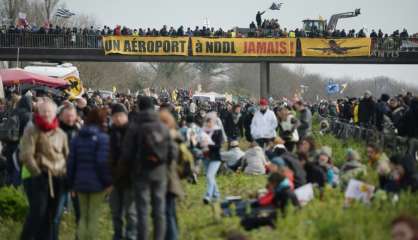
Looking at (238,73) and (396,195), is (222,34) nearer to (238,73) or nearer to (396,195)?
(396,195)

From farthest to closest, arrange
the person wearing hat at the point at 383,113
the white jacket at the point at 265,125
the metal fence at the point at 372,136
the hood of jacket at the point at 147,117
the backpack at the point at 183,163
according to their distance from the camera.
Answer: the person wearing hat at the point at 383,113, the white jacket at the point at 265,125, the metal fence at the point at 372,136, the backpack at the point at 183,163, the hood of jacket at the point at 147,117

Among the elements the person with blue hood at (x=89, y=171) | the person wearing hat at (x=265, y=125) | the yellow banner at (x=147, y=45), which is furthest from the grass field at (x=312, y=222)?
the yellow banner at (x=147, y=45)

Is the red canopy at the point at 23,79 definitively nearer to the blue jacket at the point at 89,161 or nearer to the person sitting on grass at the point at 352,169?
the person sitting on grass at the point at 352,169

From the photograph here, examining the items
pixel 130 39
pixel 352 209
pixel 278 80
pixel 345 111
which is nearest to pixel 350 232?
pixel 352 209

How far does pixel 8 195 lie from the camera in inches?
564

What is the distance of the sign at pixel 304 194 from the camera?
1184cm

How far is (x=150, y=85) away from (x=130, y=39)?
2182 inches

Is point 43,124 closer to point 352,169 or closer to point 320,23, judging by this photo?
point 352,169

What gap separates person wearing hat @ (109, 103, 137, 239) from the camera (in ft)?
34.0

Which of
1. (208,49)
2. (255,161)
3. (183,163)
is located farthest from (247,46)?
(183,163)

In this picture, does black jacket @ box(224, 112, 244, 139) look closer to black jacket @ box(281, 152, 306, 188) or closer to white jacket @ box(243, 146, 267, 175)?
white jacket @ box(243, 146, 267, 175)

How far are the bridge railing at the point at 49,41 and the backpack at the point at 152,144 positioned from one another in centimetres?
3325

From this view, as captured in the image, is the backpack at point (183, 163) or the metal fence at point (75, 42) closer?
the backpack at point (183, 163)

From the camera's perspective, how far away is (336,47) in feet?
139
